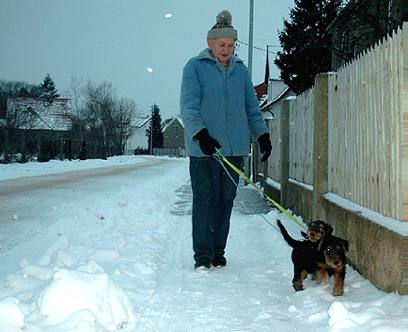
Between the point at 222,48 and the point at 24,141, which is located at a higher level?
the point at 222,48

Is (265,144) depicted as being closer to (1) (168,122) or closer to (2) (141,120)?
(1) (168,122)

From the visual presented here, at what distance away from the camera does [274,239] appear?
6340mm

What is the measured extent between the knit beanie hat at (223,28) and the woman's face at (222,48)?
0.12 feet

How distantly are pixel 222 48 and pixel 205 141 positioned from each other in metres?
0.98

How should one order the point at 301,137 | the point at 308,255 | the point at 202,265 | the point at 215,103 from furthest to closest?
1. the point at 301,137
2. the point at 215,103
3. the point at 202,265
4. the point at 308,255

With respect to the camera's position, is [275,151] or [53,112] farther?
[53,112]

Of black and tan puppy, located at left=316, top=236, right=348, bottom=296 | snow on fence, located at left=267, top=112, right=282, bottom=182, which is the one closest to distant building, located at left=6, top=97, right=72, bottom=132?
snow on fence, located at left=267, top=112, right=282, bottom=182

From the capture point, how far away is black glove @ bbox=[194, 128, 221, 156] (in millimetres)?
4613

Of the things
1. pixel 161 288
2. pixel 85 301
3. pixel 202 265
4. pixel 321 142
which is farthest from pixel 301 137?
pixel 85 301

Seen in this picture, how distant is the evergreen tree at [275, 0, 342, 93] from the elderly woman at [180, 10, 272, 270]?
998 inches

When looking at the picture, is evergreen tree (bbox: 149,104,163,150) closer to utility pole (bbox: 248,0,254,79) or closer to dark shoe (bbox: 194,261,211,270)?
utility pole (bbox: 248,0,254,79)

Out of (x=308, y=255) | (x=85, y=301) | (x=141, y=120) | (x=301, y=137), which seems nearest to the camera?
(x=85, y=301)

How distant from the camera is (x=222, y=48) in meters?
4.99

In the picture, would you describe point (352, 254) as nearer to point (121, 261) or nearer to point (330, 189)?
point (330, 189)
